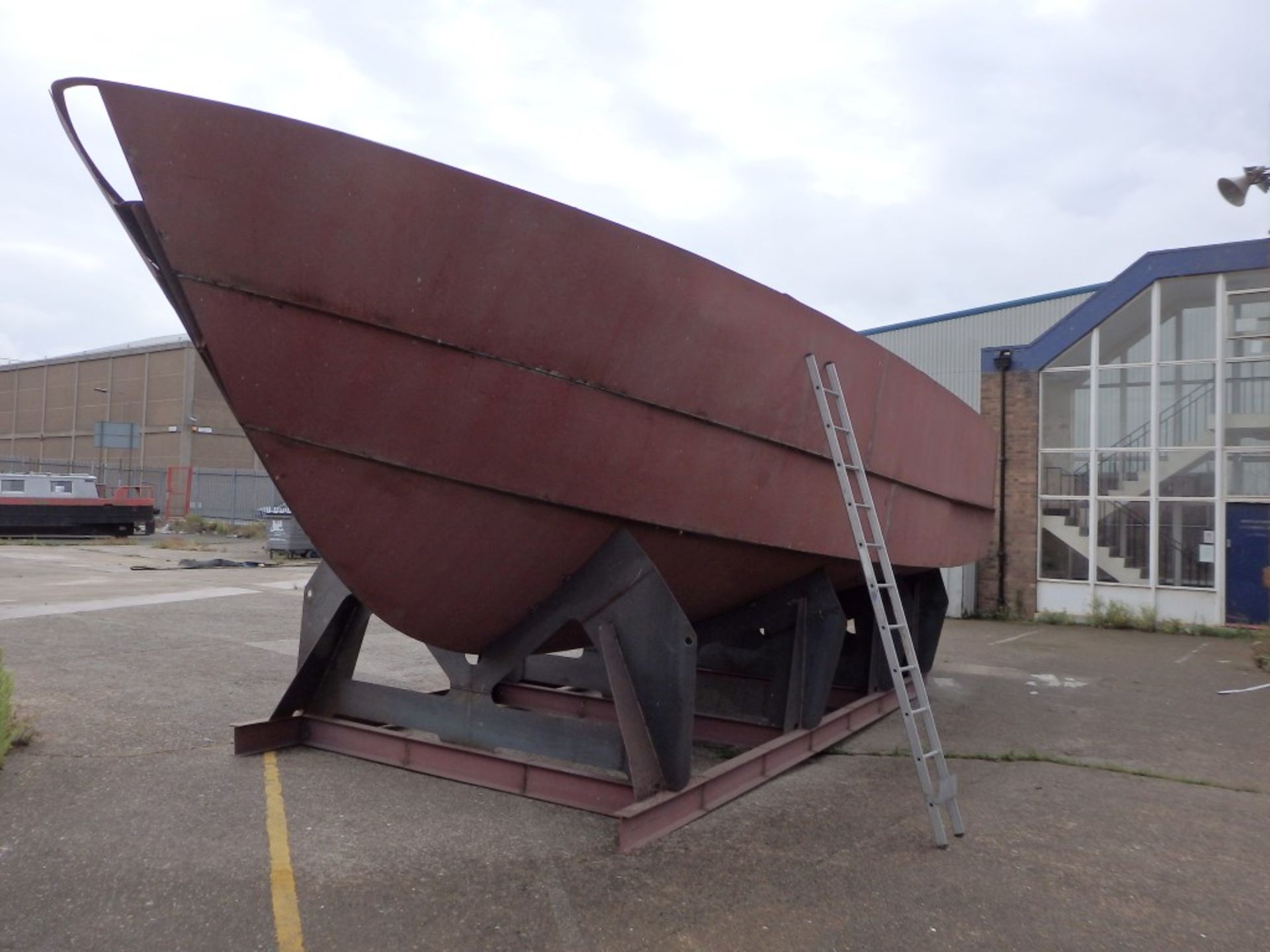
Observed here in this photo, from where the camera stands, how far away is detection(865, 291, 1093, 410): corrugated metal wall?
62.9 ft

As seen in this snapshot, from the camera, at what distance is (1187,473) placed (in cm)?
1491

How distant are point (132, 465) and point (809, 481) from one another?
50.0m

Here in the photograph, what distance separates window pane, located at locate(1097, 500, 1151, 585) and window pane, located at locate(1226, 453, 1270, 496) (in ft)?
3.78

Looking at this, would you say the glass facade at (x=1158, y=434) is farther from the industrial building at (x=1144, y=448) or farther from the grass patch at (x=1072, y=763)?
the grass patch at (x=1072, y=763)

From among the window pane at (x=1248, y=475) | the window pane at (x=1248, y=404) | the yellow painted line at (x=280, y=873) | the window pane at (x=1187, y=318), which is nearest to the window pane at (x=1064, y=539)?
the window pane at (x=1248, y=475)

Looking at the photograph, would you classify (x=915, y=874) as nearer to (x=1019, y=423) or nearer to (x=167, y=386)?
(x=1019, y=423)

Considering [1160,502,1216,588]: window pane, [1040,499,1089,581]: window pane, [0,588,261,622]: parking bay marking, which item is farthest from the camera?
[1040,499,1089,581]: window pane

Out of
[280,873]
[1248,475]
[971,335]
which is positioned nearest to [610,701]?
[280,873]

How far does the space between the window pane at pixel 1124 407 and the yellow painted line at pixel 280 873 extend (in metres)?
14.0

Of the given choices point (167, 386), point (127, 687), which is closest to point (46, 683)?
point (127, 687)

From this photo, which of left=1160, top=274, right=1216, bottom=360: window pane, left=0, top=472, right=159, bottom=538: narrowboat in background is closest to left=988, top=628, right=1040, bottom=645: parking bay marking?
left=1160, top=274, right=1216, bottom=360: window pane

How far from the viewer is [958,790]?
5.94 m

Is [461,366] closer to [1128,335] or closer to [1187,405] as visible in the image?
[1187,405]

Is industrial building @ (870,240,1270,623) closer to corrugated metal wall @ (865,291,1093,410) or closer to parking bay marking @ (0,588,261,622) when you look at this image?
corrugated metal wall @ (865,291,1093,410)
